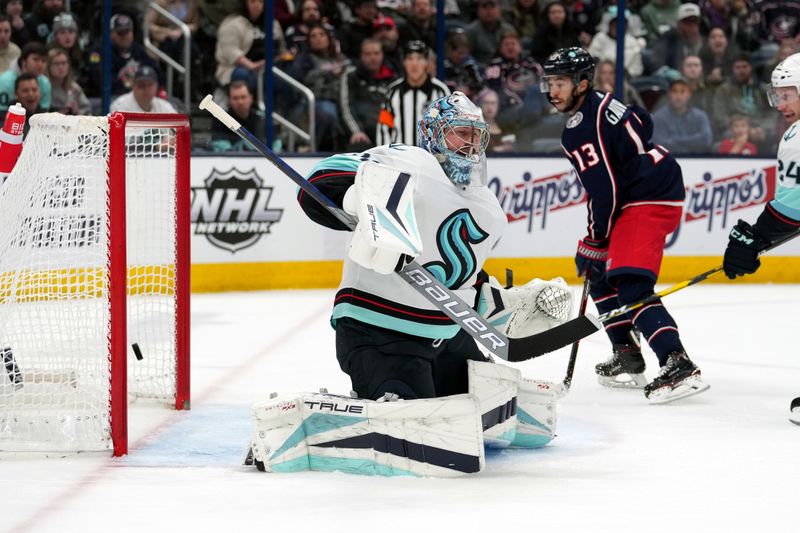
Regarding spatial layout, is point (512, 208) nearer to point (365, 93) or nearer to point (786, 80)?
point (365, 93)

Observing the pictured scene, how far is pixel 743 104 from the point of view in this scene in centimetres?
704

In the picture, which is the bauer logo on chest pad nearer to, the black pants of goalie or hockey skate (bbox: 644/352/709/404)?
hockey skate (bbox: 644/352/709/404)

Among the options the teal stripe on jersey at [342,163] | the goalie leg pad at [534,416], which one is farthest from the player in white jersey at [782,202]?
the teal stripe on jersey at [342,163]

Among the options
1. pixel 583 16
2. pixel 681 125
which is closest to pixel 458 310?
pixel 681 125

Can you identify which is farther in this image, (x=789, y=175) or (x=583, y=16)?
(x=583, y=16)

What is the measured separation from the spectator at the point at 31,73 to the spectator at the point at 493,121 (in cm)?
237

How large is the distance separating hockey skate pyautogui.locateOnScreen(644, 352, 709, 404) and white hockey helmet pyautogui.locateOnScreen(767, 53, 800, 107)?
2.67ft

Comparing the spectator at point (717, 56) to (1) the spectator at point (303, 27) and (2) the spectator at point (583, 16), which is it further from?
(1) the spectator at point (303, 27)

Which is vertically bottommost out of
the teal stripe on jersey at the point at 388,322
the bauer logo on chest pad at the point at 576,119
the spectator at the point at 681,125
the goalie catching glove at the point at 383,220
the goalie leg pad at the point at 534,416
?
the goalie leg pad at the point at 534,416

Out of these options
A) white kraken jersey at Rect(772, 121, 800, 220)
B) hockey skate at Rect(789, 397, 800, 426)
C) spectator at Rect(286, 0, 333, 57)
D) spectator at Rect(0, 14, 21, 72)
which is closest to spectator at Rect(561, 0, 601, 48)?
spectator at Rect(286, 0, 333, 57)

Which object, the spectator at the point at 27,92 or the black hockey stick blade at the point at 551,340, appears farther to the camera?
the spectator at the point at 27,92

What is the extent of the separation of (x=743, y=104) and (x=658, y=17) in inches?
30.8

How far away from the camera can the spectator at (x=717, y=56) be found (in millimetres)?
7105

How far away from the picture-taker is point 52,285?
3.12 meters
